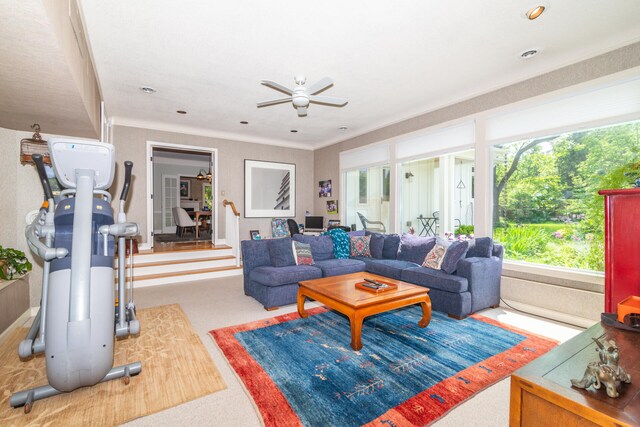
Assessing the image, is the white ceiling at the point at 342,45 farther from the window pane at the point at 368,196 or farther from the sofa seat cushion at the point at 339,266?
the sofa seat cushion at the point at 339,266

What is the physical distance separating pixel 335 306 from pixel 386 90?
3080 millimetres

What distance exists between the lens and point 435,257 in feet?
12.6

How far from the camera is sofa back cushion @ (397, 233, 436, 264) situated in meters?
4.32

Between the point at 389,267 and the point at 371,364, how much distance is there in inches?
76.0

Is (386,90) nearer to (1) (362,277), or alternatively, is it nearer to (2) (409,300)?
→ (1) (362,277)

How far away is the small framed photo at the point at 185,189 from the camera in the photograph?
408 inches

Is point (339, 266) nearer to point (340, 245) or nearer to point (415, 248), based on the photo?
point (340, 245)

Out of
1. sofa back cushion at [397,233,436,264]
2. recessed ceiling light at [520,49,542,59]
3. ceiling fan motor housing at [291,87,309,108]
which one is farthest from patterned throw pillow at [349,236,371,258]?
recessed ceiling light at [520,49,542,59]

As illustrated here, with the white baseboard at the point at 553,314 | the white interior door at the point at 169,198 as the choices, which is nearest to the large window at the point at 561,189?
the white baseboard at the point at 553,314

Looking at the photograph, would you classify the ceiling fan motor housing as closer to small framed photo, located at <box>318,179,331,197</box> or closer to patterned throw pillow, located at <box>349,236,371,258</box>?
patterned throw pillow, located at <box>349,236,371,258</box>

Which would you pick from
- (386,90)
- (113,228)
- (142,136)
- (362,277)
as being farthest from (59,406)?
(142,136)

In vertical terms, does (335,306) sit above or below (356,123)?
below

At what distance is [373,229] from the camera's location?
20.6 ft

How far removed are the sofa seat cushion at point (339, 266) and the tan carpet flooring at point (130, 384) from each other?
5.95 ft
